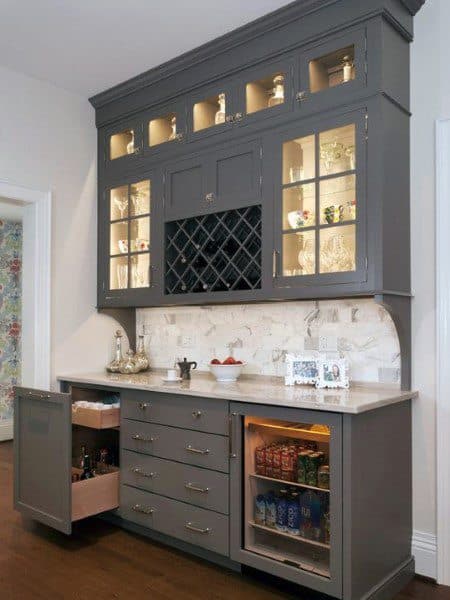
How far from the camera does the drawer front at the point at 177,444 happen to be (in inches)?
104

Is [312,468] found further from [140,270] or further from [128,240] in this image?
[128,240]

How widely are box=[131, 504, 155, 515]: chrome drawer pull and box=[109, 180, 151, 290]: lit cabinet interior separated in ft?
4.37

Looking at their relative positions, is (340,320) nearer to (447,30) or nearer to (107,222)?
(447,30)

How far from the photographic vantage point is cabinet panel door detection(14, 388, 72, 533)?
115 inches

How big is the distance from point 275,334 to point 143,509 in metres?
1.23

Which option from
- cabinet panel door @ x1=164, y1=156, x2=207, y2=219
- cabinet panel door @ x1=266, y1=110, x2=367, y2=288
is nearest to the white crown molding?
cabinet panel door @ x1=266, y1=110, x2=367, y2=288

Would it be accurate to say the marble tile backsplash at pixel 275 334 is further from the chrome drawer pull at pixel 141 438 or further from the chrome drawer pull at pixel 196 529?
the chrome drawer pull at pixel 196 529

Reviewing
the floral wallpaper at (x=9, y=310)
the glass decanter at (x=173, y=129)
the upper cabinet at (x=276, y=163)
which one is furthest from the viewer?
the floral wallpaper at (x=9, y=310)

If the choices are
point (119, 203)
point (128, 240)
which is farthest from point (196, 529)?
point (119, 203)

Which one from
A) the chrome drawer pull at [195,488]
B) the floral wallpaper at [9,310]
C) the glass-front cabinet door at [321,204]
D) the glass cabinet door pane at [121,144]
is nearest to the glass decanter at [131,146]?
the glass cabinet door pane at [121,144]

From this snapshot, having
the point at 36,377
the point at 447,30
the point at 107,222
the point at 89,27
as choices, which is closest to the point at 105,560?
the point at 36,377

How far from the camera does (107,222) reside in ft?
12.5

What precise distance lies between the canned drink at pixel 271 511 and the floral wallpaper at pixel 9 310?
3.96 metres

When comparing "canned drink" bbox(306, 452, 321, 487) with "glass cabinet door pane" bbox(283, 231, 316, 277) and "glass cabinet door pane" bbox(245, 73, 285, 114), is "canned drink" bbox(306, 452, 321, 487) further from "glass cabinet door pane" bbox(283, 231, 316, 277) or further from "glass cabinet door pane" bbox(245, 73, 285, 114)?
"glass cabinet door pane" bbox(245, 73, 285, 114)
